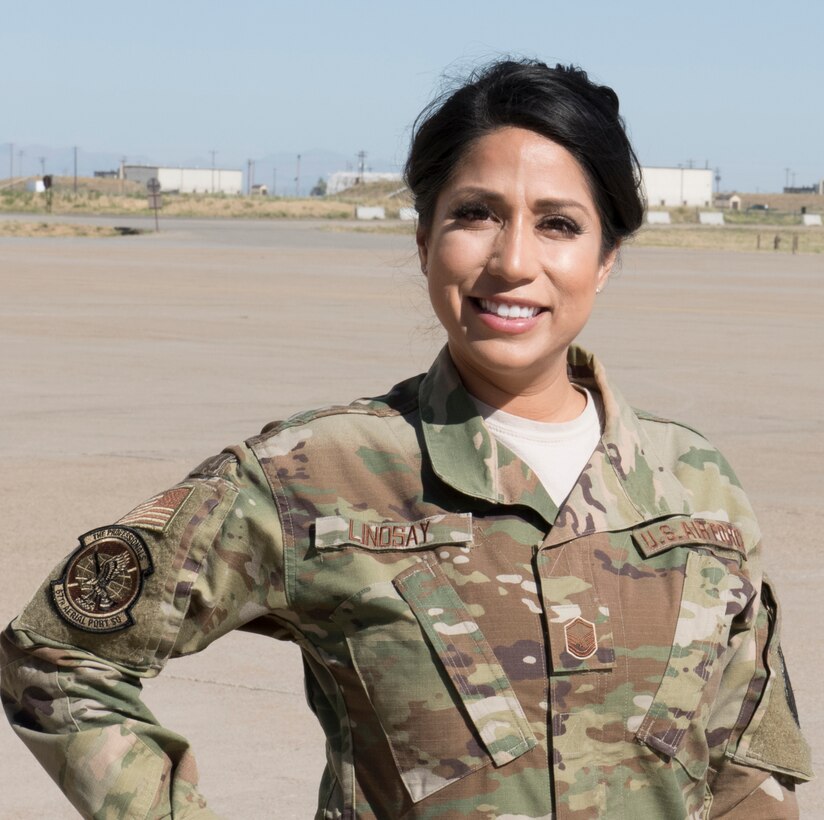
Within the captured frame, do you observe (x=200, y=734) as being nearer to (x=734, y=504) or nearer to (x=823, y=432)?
(x=734, y=504)

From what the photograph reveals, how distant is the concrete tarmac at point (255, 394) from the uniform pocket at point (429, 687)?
78 centimetres

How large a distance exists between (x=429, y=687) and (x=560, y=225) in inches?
25.9

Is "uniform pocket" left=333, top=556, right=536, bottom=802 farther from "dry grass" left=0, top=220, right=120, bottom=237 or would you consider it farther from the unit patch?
"dry grass" left=0, top=220, right=120, bottom=237

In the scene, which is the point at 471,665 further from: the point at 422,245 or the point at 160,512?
the point at 422,245

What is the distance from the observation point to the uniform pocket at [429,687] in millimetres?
1868

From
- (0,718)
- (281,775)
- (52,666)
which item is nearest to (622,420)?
(52,666)

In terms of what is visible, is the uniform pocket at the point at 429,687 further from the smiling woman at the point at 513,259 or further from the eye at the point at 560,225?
the eye at the point at 560,225

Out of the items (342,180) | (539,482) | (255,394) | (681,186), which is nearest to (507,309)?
(539,482)

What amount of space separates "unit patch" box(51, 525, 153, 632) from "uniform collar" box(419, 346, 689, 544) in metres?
0.40

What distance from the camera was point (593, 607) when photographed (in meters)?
1.92

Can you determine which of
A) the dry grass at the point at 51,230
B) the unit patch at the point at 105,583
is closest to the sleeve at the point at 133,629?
the unit patch at the point at 105,583

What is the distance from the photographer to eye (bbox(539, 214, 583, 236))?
2037 millimetres

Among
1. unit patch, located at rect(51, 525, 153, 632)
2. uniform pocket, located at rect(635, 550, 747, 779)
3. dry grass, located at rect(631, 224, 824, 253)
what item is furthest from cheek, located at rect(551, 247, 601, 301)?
dry grass, located at rect(631, 224, 824, 253)

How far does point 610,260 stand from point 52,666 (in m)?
1.00
